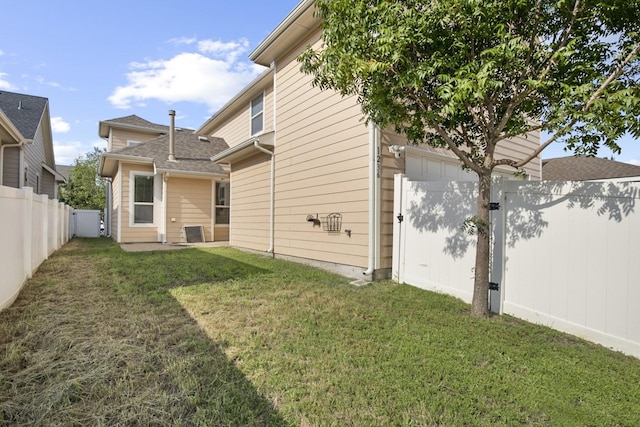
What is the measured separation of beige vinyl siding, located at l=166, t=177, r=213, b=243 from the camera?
11.5 meters

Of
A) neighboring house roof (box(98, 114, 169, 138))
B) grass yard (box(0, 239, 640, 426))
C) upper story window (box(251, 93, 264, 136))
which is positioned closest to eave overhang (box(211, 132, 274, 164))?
upper story window (box(251, 93, 264, 136))

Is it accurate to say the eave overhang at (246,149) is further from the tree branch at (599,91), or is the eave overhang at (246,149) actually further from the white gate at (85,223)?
the white gate at (85,223)

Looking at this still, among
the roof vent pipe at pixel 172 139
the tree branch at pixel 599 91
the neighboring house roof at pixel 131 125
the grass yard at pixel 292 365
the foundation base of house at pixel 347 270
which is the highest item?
the neighboring house roof at pixel 131 125

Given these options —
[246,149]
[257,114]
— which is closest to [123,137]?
[257,114]

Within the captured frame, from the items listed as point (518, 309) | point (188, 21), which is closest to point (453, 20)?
point (518, 309)

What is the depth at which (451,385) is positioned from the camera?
2.29 m

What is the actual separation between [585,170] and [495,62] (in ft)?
46.9

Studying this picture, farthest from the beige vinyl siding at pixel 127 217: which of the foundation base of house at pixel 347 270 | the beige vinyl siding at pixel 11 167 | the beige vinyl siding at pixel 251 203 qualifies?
the foundation base of house at pixel 347 270

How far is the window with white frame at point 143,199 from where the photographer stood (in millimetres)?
11367

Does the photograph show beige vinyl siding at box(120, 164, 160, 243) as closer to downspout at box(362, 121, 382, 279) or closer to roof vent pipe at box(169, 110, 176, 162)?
roof vent pipe at box(169, 110, 176, 162)

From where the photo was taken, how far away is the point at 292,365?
2539 millimetres

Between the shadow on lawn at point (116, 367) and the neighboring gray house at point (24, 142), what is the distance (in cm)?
665

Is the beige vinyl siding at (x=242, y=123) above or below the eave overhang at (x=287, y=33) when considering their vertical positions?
below

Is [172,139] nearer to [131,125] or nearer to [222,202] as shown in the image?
[222,202]
